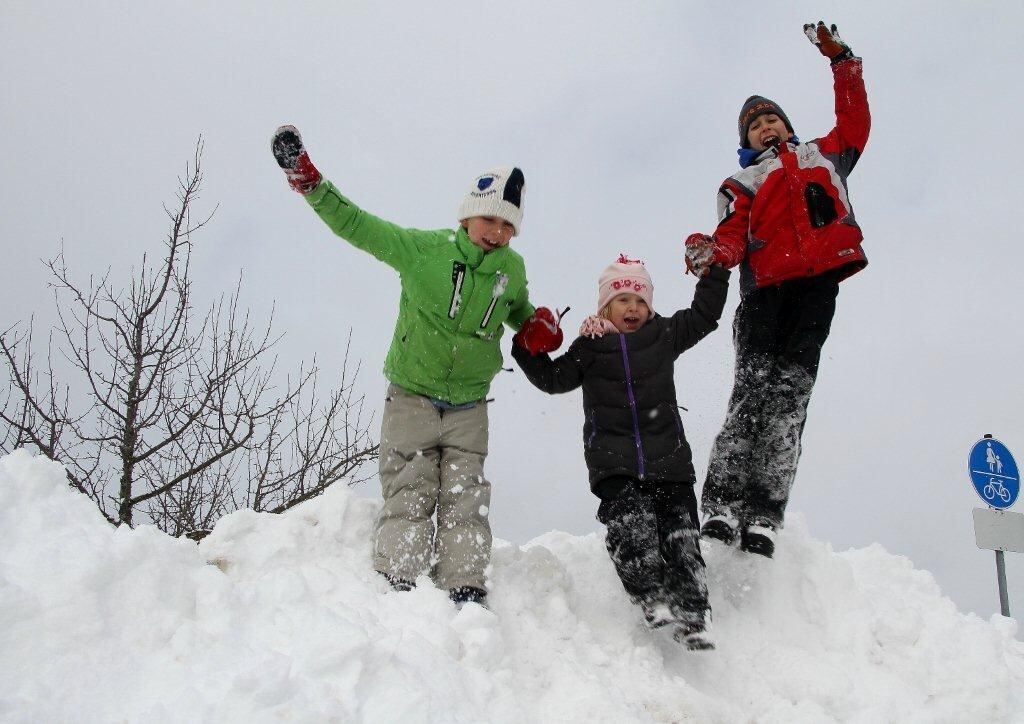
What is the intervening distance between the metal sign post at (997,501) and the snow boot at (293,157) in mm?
6435

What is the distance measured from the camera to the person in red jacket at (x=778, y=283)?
12.3ft

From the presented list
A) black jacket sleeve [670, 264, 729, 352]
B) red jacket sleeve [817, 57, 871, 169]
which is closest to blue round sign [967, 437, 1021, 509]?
red jacket sleeve [817, 57, 871, 169]

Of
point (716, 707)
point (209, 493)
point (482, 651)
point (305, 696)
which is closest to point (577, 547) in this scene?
point (716, 707)

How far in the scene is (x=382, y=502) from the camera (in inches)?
142

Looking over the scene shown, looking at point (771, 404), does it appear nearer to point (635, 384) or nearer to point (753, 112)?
point (635, 384)

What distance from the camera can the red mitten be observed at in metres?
3.82

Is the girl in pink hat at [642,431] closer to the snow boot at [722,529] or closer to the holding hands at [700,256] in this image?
the holding hands at [700,256]

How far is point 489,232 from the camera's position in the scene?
3729 mm

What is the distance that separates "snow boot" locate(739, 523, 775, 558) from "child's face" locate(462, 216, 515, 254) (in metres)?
1.98

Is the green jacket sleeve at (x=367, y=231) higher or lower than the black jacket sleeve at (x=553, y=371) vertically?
higher

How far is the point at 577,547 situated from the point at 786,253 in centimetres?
199

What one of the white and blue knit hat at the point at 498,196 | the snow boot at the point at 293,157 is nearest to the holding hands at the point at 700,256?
the white and blue knit hat at the point at 498,196

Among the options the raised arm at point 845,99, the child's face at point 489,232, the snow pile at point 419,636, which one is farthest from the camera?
the raised arm at point 845,99

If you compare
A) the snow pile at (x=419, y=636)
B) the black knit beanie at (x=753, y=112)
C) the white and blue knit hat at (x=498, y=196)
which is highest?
the black knit beanie at (x=753, y=112)
